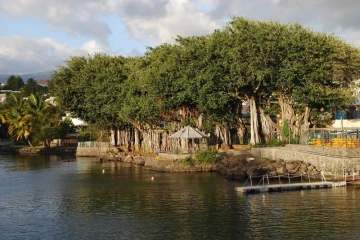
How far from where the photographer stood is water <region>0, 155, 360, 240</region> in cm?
3378

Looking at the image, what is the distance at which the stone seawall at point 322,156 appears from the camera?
162ft

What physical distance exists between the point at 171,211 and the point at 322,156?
18970 mm

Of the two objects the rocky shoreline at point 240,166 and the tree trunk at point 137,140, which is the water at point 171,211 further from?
the tree trunk at point 137,140

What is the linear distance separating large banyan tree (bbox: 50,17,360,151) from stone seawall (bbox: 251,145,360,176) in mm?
4172

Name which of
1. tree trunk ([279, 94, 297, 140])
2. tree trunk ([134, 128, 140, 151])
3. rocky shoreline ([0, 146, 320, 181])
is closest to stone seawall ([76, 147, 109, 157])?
tree trunk ([134, 128, 140, 151])

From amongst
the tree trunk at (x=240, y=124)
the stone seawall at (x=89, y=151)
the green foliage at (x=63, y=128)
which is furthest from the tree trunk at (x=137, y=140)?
the green foliage at (x=63, y=128)

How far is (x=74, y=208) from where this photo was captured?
43312 mm

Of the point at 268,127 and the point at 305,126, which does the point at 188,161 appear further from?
the point at 305,126

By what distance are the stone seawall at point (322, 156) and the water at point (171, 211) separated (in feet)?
13.3

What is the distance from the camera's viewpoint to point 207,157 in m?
67.5

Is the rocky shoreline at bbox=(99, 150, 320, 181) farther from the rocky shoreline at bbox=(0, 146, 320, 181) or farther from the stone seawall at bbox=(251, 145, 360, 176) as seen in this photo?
the stone seawall at bbox=(251, 145, 360, 176)

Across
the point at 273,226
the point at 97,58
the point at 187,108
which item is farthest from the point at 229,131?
the point at 273,226

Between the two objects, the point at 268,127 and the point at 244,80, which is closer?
the point at 244,80

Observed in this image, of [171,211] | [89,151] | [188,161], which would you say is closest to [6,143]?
[89,151]
